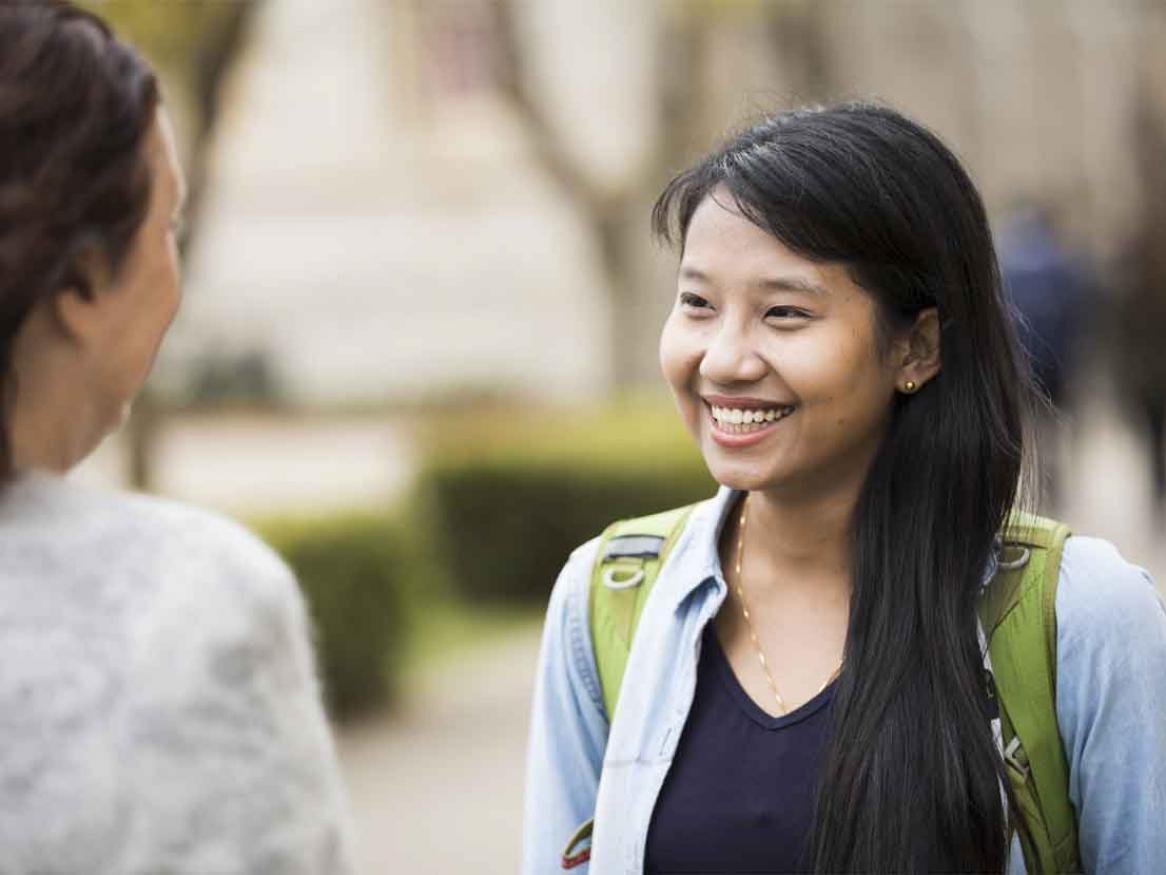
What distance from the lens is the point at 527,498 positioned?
1177 cm

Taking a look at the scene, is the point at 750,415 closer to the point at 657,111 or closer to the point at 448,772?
the point at 448,772

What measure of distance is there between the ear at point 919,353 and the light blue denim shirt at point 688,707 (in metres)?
0.31

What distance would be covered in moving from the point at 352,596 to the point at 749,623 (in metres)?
6.34

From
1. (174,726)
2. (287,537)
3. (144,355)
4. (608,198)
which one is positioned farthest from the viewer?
(608,198)

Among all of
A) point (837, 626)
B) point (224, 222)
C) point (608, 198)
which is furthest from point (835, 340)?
point (224, 222)

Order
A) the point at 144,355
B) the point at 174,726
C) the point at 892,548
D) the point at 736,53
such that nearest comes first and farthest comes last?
the point at 174,726
the point at 144,355
the point at 892,548
the point at 736,53

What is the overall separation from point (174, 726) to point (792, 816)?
3.82ft

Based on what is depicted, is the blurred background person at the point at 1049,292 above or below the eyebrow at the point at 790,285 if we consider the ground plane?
below

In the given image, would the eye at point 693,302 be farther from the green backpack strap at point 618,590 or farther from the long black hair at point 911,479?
the green backpack strap at point 618,590

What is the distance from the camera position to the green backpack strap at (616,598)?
2877 millimetres

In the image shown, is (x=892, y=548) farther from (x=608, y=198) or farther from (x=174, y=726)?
(x=608, y=198)

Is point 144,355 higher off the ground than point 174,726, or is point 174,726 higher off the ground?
point 144,355

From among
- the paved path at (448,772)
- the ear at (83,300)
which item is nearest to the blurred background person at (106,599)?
the ear at (83,300)

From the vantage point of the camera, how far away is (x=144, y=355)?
6.12ft
